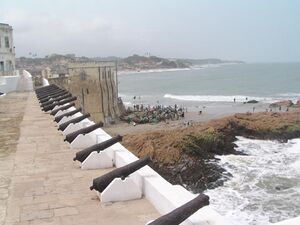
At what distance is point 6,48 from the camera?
44281 millimetres

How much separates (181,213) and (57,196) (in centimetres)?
264

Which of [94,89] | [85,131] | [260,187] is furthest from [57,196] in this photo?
[94,89]

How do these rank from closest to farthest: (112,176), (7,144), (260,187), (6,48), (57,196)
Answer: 1. (112,176)
2. (57,196)
3. (7,144)
4. (260,187)
5. (6,48)

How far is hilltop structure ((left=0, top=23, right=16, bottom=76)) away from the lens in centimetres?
4359

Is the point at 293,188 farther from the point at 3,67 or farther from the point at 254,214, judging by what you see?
the point at 3,67

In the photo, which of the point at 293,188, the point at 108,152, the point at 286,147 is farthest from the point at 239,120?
the point at 108,152

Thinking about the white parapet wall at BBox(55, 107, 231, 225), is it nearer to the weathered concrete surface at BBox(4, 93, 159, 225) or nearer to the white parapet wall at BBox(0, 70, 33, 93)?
the weathered concrete surface at BBox(4, 93, 159, 225)

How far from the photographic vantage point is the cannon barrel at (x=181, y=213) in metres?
3.76

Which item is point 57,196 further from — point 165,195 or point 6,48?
point 6,48

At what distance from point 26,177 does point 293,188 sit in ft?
44.2

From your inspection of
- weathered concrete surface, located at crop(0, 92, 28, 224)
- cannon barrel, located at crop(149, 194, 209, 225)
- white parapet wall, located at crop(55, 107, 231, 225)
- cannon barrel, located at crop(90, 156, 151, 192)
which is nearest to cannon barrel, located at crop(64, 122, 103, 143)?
weathered concrete surface, located at crop(0, 92, 28, 224)

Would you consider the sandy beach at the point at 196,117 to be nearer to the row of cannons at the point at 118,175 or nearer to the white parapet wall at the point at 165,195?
the row of cannons at the point at 118,175

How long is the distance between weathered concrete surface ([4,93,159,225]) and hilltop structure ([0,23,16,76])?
3689 cm

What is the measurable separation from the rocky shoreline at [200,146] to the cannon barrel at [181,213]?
49.7ft
